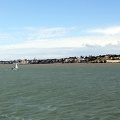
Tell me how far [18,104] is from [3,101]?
4.65 meters

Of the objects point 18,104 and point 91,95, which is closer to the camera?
point 18,104

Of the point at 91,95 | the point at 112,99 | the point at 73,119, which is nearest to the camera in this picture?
the point at 73,119

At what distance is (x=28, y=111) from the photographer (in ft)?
136

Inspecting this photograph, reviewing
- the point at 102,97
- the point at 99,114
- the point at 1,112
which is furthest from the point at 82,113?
the point at 102,97

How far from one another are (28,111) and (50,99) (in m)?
10.7

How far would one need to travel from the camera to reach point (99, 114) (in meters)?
39.1

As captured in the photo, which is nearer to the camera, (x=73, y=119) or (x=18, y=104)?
(x=73, y=119)

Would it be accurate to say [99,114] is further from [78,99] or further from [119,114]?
[78,99]

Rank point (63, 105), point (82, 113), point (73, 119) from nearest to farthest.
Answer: point (73, 119)
point (82, 113)
point (63, 105)

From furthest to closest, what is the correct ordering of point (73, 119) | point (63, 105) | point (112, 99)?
point (112, 99) → point (63, 105) → point (73, 119)

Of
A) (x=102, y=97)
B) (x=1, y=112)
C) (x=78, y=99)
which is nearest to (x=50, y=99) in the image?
(x=78, y=99)

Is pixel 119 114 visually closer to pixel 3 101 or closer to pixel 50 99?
pixel 50 99

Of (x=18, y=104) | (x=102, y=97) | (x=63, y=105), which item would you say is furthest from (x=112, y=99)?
(x=18, y=104)

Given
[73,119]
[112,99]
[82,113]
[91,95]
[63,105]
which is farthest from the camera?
[91,95]
